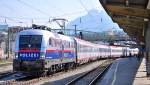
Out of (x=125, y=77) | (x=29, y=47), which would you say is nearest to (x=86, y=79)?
(x=125, y=77)

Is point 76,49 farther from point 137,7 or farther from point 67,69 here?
point 137,7

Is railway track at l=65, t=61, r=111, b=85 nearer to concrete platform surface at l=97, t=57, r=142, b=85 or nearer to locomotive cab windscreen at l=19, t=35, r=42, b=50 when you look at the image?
concrete platform surface at l=97, t=57, r=142, b=85

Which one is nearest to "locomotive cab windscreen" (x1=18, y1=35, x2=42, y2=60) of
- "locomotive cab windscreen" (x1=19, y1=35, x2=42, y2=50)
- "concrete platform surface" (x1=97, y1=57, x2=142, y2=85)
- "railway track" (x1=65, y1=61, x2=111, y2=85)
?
"locomotive cab windscreen" (x1=19, y1=35, x2=42, y2=50)

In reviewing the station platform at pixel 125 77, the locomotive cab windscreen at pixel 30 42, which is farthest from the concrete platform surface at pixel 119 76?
the locomotive cab windscreen at pixel 30 42

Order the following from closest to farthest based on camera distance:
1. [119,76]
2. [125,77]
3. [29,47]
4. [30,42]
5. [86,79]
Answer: [29,47] < [30,42] < [86,79] < [125,77] < [119,76]

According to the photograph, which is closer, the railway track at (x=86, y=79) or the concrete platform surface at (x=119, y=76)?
the concrete platform surface at (x=119, y=76)

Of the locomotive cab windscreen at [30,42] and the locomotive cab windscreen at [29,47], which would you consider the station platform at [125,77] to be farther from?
the locomotive cab windscreen at [30,42]

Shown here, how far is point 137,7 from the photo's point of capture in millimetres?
16000

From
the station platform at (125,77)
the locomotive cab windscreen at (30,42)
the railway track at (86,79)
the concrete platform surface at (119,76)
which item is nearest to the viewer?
the station platform at (125,77)

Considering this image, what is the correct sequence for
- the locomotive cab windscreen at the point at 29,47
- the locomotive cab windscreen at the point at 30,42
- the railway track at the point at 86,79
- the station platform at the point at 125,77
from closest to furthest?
1. the station platform at the point at 125,77
2. the railway track at the point at 86,79
3. the locomotive cab windscreen at the point at 29,47
4. the locomotive cab windscreen at the point at 30,42

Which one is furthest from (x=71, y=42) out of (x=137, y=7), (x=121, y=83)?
(x=137, y=7)

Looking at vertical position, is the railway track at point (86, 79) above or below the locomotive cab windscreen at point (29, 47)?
below

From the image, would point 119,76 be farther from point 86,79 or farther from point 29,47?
point 29,47

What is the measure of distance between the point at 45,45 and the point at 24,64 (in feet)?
5.64
